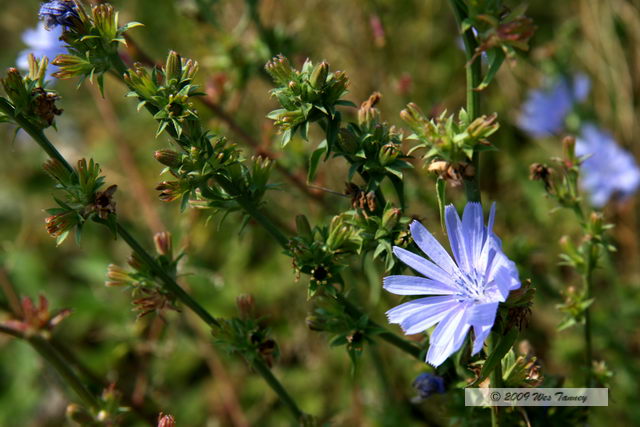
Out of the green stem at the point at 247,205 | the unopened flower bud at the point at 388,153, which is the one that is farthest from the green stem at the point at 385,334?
the unopened flower bud at the point at 388,153

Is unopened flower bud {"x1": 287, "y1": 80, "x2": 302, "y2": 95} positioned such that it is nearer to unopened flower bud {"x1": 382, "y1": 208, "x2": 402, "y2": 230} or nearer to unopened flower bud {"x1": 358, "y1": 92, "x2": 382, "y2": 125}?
unopened flower bud {"x1": 358, "y1": 92, "x2": 382, "y2": 125}

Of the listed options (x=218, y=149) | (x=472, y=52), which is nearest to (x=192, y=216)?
(x=218, y=149)

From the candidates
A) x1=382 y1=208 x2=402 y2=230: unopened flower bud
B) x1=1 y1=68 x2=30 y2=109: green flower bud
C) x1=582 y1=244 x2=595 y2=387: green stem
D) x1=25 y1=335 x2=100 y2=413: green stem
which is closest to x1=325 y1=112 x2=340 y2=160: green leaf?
x1=382 y1=208 x2=402 y2=230: unopened flower bud

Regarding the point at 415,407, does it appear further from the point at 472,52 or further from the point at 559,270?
the point at 472,52

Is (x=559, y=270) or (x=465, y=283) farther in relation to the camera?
(x=559, y=270)

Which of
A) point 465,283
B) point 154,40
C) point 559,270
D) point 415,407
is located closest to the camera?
point 465,283

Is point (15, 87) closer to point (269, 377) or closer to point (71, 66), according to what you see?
point (71, 66)

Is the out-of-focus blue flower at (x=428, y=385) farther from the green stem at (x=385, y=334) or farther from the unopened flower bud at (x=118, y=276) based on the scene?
the unopened flower bud at (x=118, y=276)
